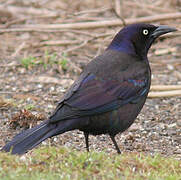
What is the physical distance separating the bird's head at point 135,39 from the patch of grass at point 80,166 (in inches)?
50.6

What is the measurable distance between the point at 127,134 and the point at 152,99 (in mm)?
1557

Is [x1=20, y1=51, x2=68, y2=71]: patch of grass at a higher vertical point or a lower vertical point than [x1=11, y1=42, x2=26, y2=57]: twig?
higher

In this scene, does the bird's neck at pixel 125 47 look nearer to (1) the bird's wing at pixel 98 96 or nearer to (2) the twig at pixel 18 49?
(1) the bird's wing at pixel 98 96

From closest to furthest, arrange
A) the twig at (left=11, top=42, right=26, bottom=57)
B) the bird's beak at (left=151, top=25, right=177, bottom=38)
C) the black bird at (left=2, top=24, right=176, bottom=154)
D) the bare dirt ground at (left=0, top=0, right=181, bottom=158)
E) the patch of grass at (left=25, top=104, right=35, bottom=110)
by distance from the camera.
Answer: the black bird at (left=2, top=24, right=176, bottom=154) → the bird's beak at (left=151, top=25, right=177, bottom=38) → the bare dirt ground at (left=0, top=0, right=181, bottom=158) → the patch of grass at (left=25, top=104, right=35, bottom=110) → the twig at (left=11, top=42, right=26, bottom=57)

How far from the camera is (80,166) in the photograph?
441cm

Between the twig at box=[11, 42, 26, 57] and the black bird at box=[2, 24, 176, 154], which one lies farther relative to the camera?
the twig at box=[11, 42, 26, 57]

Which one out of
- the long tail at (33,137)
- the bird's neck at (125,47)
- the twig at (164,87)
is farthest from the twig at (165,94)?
the long tail at (33,137)

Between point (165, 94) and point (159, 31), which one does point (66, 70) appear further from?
point (159, 31)

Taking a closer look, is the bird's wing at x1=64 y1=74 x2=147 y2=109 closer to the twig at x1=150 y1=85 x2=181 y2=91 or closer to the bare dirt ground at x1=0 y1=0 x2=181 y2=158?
the bare dirt ground at x1=0 y1=0 x2=181 y2=158

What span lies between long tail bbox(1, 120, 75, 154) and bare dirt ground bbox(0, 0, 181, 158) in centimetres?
65

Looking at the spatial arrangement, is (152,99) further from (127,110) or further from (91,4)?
(91,4)

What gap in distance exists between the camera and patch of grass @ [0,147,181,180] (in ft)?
13.9

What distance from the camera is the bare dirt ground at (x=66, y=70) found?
6387 millimetres

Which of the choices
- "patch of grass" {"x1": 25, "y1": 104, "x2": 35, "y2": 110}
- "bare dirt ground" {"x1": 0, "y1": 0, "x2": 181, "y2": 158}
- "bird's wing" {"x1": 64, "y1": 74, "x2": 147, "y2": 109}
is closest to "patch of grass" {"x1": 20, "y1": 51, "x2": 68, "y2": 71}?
"bare dirt ground" {"x1": 0, "y1": 0, "x2": 181, "y2": 158}
